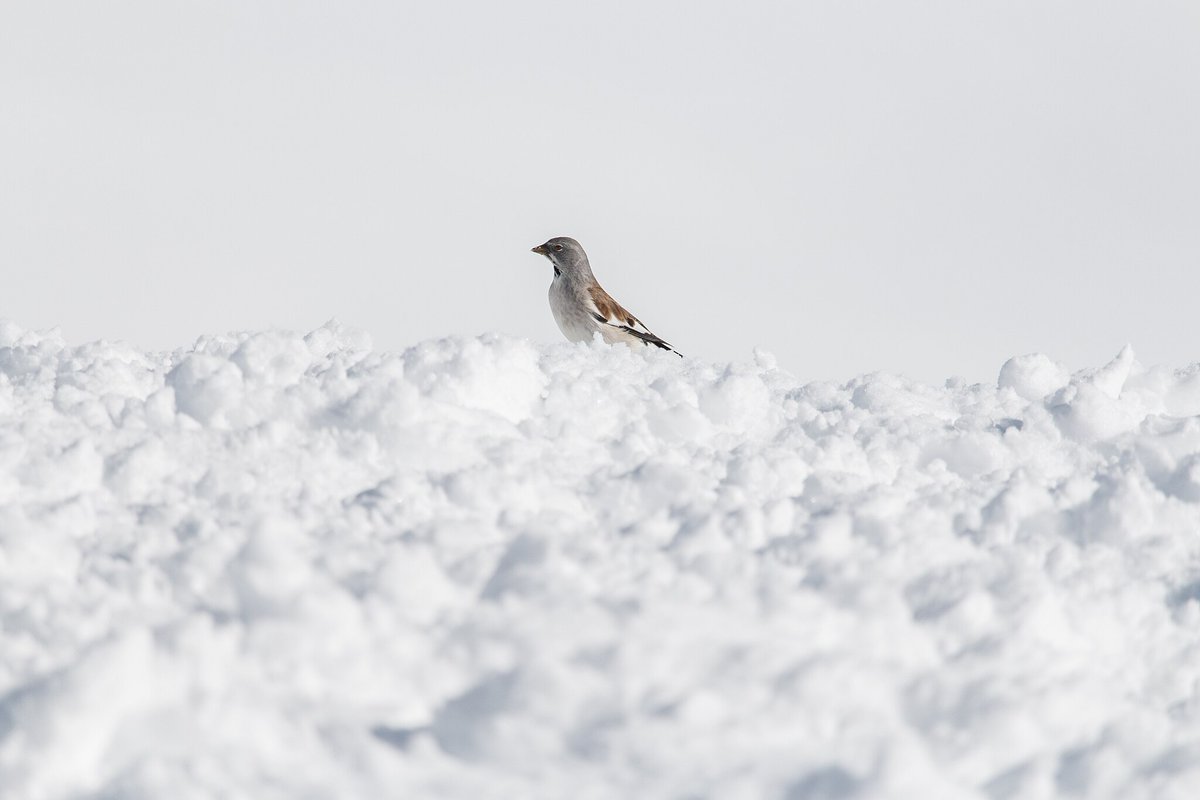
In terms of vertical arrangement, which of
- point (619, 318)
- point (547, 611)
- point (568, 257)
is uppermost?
point (568, 257)

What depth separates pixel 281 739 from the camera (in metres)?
3.93

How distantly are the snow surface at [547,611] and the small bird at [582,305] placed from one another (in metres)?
5.01

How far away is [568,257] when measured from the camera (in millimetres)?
10992

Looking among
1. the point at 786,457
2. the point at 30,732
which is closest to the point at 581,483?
the point at 786,457

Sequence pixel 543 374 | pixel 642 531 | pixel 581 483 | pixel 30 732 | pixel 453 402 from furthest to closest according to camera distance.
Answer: pixel 543 374 < pixel 453 402 < pixel 581 483 < pixel 642 531 < pixel 30 732

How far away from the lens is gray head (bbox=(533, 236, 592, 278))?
1092cm

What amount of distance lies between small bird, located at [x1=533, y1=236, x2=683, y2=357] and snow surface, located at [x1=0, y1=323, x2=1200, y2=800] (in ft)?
16.4

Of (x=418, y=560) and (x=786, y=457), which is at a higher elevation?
(x=786, y=457)

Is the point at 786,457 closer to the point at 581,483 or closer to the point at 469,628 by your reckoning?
the point at 581,483

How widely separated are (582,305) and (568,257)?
549 mm

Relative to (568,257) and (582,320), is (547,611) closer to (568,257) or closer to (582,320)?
(582,320)

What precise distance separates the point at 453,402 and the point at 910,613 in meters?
2.11

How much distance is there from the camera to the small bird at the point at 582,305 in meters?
10.5

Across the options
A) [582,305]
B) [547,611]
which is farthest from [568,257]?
[547,611]
